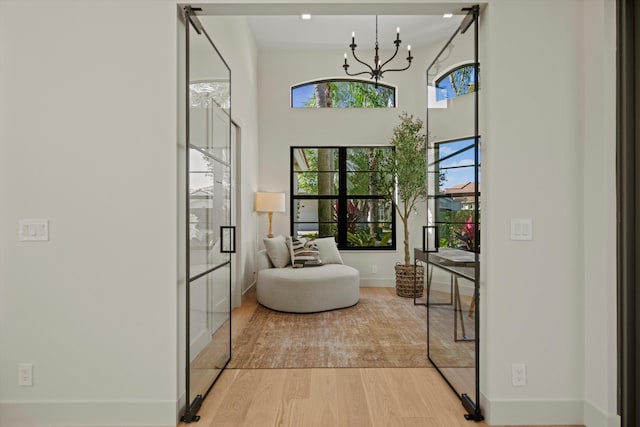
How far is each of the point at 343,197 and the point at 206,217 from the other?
431 centimetres

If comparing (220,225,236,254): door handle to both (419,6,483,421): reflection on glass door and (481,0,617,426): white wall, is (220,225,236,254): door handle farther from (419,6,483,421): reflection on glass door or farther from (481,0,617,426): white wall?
(481,0,617,426): white wall

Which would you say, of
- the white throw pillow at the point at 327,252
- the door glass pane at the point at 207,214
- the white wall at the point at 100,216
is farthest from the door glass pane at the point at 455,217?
the white throw pillow at the point at 327,252

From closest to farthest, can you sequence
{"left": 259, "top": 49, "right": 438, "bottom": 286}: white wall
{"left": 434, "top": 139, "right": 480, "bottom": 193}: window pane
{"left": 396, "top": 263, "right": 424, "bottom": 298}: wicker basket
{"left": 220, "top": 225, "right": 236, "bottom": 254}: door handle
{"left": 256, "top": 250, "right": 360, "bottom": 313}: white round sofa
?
{"left": 434, "top": 139, "right": 480, "bottom": 193}: window pane, {"left": 220, "top": 225, "right": 236, "bottom": 254}: door handle, {"left": 256, "top": 250, "right": 360, "bottom": 313}: white round sofa, {"left": 396, "top": 263, "right": 424, "bottom": 298}: wicker basket, {"left": 259, "top": 49, "right": 438, "bottom": 286}: white wall

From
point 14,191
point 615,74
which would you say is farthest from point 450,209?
point 14,191

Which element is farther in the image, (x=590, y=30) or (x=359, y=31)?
(x=359, y=31)

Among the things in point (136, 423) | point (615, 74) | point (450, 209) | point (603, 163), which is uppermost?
point (615, 74)

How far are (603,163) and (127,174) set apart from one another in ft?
8.33

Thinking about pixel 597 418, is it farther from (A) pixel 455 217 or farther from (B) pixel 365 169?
(B) pixel 365 169

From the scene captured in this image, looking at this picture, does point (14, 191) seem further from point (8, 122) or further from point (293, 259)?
point (293, 259)

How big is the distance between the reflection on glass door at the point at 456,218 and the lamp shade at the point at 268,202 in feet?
10.2

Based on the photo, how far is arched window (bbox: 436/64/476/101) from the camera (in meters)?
2.62

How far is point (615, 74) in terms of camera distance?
2.19 m

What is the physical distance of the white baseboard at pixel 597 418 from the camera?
2.19 m

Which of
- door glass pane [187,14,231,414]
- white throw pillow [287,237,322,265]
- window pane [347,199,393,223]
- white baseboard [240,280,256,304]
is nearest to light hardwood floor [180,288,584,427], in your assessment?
door glass pane [187,14,231,414]
